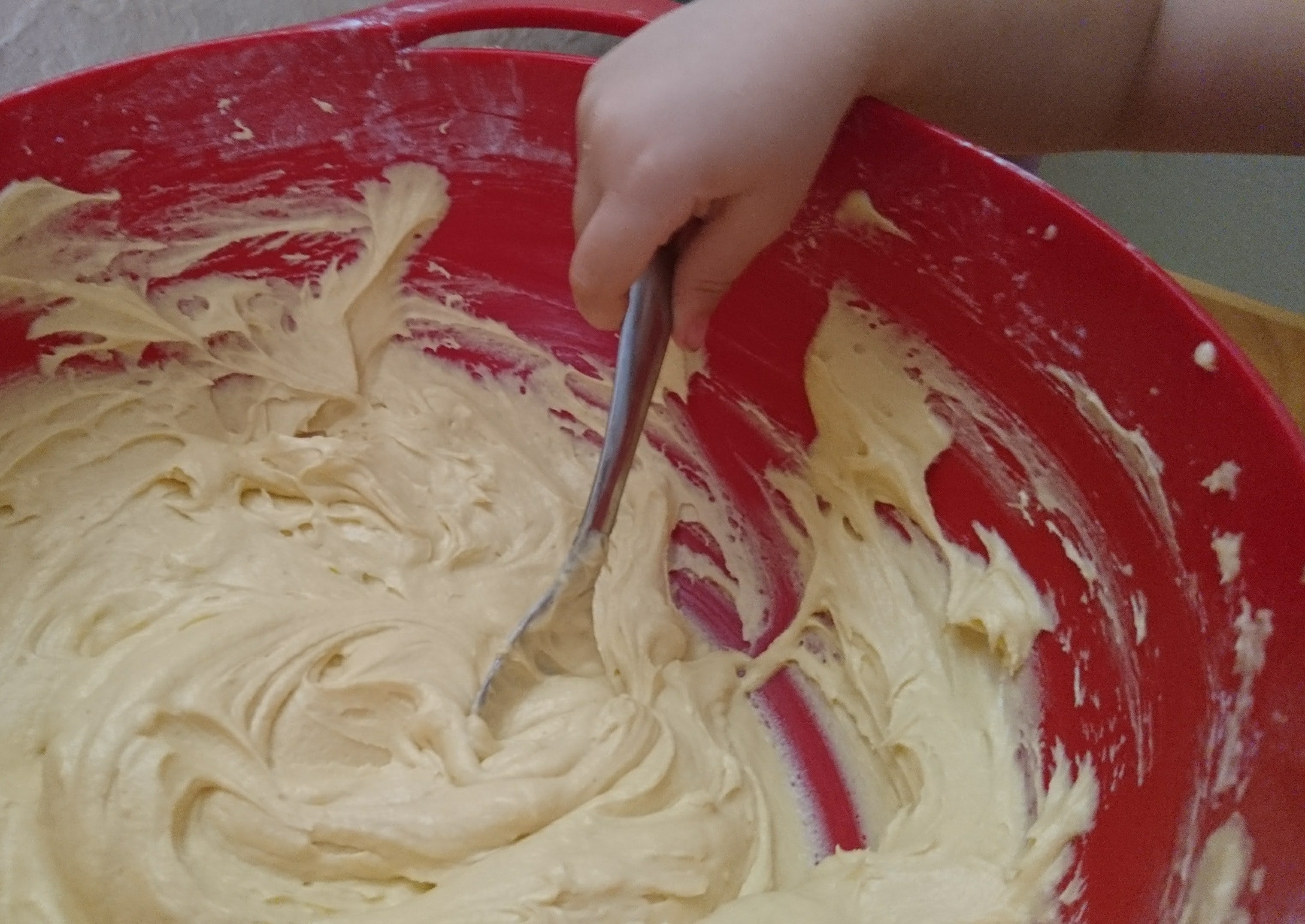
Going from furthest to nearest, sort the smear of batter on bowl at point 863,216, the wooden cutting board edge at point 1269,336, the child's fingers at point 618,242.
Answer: the wooden cutting board edge at point 1269,336 < the smear of batter on bowl at point 863,216 < the child's fingers at point 618,242

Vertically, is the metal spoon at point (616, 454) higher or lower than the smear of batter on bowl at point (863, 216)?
lower

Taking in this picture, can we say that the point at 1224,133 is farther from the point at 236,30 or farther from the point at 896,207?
the point at 236,30

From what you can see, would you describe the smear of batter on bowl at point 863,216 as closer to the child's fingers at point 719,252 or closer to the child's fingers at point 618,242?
the child's fingers at point 719,252

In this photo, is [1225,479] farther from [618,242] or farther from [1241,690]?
[618,242]

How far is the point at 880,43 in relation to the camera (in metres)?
0.81

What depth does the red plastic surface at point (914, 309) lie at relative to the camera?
0.73m

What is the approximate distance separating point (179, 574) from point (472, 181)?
593 mm

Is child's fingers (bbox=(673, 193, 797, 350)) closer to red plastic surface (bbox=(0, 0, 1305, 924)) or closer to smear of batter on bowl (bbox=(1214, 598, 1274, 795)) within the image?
red plastic surface (bbox=(0, 0, 1305, 924))

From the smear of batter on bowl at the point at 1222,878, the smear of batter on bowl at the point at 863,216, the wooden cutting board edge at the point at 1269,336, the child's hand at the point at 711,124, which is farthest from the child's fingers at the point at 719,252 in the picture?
the wooden cutting board edge at the point at 1269,336

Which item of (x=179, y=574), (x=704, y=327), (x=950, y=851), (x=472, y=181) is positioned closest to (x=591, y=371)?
(x=472, y=181)

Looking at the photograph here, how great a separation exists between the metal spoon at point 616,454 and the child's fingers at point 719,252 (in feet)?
0.05

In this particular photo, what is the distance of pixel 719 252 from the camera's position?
831 mm

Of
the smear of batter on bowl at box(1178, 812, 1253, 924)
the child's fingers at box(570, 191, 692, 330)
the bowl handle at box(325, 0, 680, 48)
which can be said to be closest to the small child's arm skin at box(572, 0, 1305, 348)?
the child's fingers at box(570, 191, 692, 330)

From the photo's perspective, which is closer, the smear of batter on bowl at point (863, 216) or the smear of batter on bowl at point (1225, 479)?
the smear of batter on bowl at point (1225, 479)
